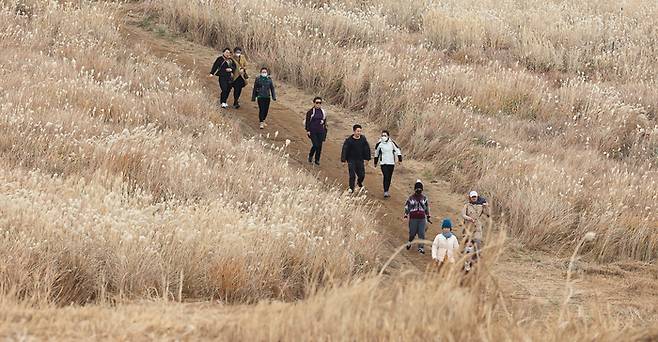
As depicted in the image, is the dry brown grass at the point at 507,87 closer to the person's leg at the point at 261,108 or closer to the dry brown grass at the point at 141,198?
the person's leg at the point at 261,108

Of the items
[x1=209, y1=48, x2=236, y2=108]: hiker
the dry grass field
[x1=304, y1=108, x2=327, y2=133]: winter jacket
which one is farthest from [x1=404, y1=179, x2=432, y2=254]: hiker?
[x1=209, y1=48, x2=236, y2=108]: hiker

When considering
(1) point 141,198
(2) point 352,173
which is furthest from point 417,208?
(1) point 141,198

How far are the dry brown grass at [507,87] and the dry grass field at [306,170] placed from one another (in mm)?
60

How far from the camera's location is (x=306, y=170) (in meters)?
14.2

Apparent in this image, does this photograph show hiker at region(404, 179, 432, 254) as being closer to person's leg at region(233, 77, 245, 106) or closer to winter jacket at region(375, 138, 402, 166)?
winter jacket at region(375, 138, 402, 166)

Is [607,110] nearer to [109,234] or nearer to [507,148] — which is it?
[507,148]

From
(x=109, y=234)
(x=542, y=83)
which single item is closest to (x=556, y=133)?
(x=542, y=83)

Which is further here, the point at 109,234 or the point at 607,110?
the point at 607,110

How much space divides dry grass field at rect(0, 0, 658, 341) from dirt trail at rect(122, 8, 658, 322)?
138mm

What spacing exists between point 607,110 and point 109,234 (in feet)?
40.3

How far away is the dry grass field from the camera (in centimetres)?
542

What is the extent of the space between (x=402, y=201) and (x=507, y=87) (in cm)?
550

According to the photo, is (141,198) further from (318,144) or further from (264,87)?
(264,87)

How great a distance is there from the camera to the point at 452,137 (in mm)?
15898
